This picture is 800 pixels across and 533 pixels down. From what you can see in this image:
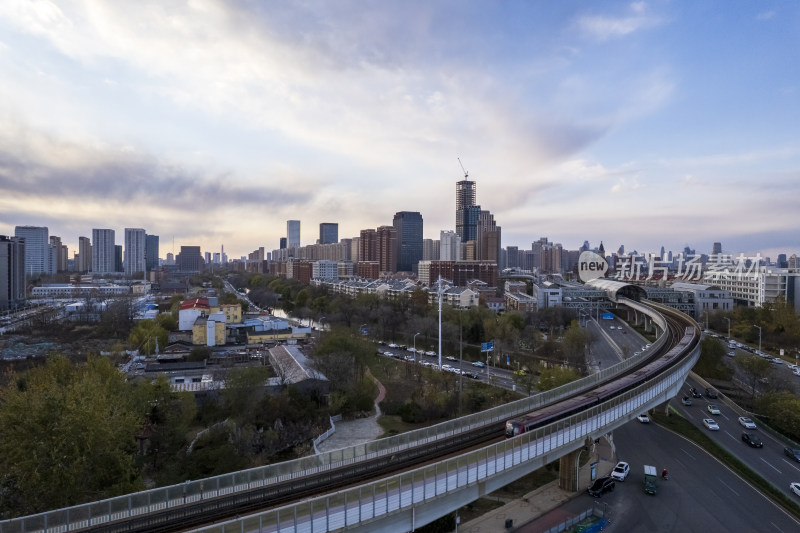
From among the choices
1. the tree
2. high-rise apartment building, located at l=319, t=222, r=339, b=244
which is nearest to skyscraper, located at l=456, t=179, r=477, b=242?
high-rise apartment building, located at l=319, t=222, r=339, b=244

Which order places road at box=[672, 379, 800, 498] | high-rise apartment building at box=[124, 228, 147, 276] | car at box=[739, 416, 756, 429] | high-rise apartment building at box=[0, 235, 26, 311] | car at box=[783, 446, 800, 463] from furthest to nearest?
high-rise apartment building at box=[124, 228, 147, 276] → high-rise apartment building at box=[0, 235, 26, 311] → car at box=[739, 416, 756, 429] → car at box=[783, 446, 800, 463] → road at box=[672, 379, 800, 498]

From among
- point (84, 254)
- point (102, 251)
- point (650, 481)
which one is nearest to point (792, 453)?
point (650, 481)

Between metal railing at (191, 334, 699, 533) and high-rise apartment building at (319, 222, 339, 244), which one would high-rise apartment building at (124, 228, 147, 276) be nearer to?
high-rise apartment building at (319, 222, 339, 244)

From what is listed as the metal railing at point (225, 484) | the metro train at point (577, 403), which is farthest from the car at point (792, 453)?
the metal railing at point (225, 484)

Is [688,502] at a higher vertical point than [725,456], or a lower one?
lower

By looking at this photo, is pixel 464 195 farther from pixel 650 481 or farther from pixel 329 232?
pixel 650 481

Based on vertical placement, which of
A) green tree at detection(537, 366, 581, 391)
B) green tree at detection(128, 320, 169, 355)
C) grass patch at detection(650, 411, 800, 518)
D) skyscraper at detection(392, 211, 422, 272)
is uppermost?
skyscraper at detection(392, 211, 422, 272)
